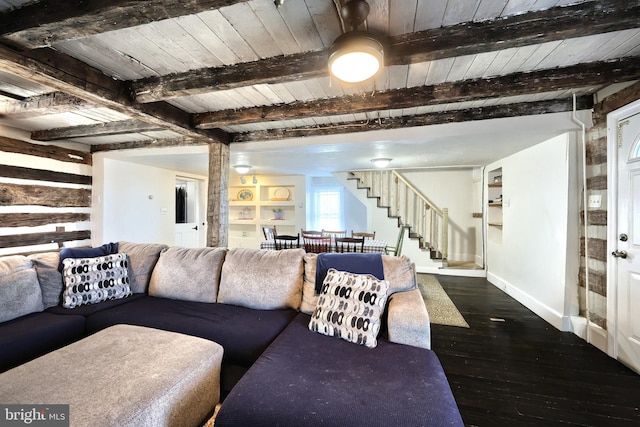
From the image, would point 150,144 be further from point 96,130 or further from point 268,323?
point 268,323

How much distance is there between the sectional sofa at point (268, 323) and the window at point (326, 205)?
4.49 m

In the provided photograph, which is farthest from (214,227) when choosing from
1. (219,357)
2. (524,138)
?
(524,138)

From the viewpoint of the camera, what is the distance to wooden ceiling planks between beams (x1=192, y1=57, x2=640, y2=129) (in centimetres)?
186

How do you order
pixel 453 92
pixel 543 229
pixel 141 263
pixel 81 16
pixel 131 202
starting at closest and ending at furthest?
pixel 81 16 → pixel 453 92 → pixel 141 263 → pixel 543 229 → pixel 131 202

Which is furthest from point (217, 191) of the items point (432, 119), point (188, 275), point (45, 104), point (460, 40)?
point (460, 40)

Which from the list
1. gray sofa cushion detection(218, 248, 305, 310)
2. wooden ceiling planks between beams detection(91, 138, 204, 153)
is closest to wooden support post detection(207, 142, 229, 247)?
wooden ceiling planks between beams detection(91, 138, 204, 153)

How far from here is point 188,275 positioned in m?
2.30

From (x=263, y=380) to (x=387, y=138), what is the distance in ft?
8.59

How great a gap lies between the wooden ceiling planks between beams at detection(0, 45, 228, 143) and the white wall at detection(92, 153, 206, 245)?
2394 millimetres

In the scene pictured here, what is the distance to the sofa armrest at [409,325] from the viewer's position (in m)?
1.51

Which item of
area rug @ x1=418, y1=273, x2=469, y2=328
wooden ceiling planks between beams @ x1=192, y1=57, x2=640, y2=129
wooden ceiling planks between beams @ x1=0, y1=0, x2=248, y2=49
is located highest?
wooden ceiling planks between beams @ x1=192, y1=57, x2=640, y2=129

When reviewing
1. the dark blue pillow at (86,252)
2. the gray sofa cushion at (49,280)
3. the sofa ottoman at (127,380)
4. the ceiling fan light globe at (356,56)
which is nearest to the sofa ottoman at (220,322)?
→ the sofa ottoman at (127,380)

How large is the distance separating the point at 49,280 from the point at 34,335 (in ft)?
2.04

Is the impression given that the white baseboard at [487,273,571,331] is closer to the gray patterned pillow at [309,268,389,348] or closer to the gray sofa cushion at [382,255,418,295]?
the gray sofa cushion at [382,255,418,295]
